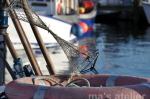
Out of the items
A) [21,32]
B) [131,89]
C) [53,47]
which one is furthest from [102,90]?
[53,47]

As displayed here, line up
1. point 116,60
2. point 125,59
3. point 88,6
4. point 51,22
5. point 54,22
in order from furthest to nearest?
point 88,6 → point 54,22 → point 51,22 → point 125,59 → point 116,60

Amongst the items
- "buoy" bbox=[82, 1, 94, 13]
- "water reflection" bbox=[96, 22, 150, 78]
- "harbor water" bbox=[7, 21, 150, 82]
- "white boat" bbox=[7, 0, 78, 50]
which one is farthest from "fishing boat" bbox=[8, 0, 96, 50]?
"buoy" bbox=[82, 1, 94, 13]

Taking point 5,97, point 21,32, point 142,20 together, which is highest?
point 21,32

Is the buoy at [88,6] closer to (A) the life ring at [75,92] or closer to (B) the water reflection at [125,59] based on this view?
(B) the water reflection at [125,59]

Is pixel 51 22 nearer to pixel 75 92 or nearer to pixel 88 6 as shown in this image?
pixel 75 92

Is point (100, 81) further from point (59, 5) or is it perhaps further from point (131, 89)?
Answer: point (59, 5)

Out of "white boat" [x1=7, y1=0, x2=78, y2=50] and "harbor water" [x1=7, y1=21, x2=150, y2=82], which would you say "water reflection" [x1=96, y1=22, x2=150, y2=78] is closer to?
"harbor water" [x1=7, y1=21, x2=150, y2=82]

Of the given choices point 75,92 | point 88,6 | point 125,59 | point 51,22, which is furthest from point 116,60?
point 88,6

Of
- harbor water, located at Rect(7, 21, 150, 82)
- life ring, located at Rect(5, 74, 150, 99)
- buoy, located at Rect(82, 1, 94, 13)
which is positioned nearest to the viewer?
life ring, located at Rect(5, 74, 150, 99)

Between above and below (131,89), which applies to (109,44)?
below

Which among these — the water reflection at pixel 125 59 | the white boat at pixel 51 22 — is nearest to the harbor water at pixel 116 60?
the water reflection at pixel 125 59

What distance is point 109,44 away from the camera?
1830cm

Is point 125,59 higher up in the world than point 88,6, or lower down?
lower down

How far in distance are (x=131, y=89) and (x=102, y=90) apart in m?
0.39
